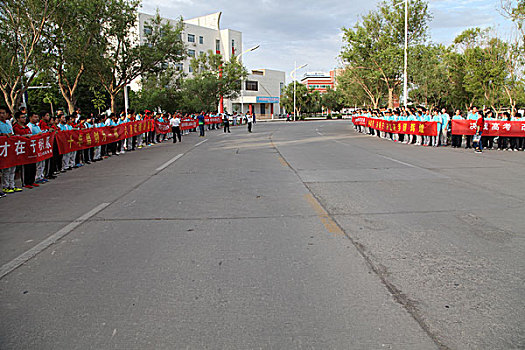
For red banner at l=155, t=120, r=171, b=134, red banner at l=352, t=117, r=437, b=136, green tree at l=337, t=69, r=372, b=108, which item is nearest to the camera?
red banner at l=352, t=117, r=437, b=136

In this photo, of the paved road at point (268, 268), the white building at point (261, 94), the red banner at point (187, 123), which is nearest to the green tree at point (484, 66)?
the red banner at point (187, 123)

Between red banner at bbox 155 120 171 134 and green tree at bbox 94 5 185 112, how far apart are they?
433cm

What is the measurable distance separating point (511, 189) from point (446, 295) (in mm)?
6489

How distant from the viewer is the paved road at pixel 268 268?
3.47m

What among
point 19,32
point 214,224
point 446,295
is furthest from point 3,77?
point 446,295

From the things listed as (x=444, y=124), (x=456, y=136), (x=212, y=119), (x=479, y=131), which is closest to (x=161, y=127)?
(x=444, y=124)

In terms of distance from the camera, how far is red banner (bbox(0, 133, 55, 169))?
1062 cm

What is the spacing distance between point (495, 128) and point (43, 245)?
19.3 meters

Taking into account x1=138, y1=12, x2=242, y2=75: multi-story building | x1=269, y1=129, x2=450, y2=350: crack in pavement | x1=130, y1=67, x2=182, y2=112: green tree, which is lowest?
x1=269, y1=129, x2=450, y2=350: crack in pavement

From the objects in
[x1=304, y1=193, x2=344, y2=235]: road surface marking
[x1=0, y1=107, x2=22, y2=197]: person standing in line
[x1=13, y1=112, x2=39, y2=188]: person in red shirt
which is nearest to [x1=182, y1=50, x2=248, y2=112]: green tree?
[x1=13, y1=112, x2=39, y2=188]: person in red shirt

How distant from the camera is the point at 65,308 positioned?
3.95 meters

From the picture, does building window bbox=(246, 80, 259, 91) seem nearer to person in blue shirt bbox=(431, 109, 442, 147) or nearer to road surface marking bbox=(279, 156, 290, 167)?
person in blue shirt bbox=(431, 109, 442, 147)

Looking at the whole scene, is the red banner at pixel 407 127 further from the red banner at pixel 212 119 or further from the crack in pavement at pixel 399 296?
the red banner at pixel 212 119

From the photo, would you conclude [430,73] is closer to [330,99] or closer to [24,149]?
[24,149]
